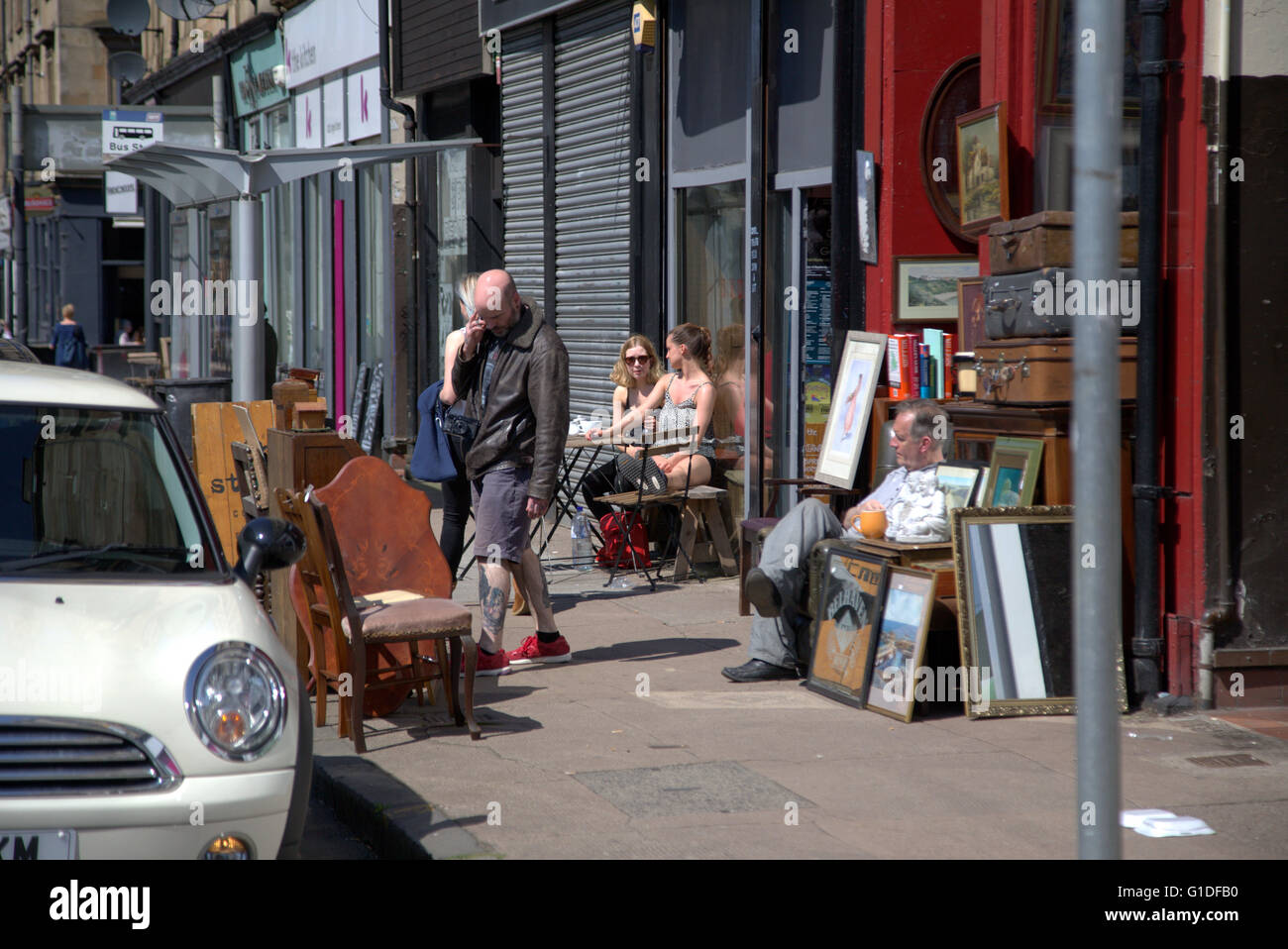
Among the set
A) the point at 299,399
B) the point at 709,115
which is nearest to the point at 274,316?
the point at 709,115

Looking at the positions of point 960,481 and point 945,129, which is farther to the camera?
point 945,129

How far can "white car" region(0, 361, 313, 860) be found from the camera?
143 inches

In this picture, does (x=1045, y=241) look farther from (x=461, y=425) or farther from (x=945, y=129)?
(x=461, y=425)

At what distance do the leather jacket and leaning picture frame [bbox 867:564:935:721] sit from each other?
1787 mm

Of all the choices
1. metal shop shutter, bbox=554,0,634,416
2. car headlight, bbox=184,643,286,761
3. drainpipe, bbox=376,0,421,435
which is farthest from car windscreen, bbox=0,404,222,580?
drainpipe, bbox=376,0,421,435

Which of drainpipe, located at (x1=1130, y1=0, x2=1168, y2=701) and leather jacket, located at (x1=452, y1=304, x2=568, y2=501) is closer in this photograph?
drainpipe, located at (x1=1130, y1=0, x2=1168, y2=701)

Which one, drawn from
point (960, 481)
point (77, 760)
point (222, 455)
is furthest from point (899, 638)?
point (222, 455)

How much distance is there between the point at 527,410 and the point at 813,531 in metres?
1.57

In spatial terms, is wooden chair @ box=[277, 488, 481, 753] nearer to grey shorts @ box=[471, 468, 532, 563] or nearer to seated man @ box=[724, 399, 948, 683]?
grey shorts @ box=[471, 468, 532, 563]

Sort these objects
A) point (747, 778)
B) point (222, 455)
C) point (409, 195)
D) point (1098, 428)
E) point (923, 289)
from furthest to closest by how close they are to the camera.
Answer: point (409, 195) → point (222, 455) → point (923, 289) → point (747, 778) → point (1098, 428)

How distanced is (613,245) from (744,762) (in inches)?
306

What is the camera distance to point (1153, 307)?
6488 mm

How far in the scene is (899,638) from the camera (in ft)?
21.4
